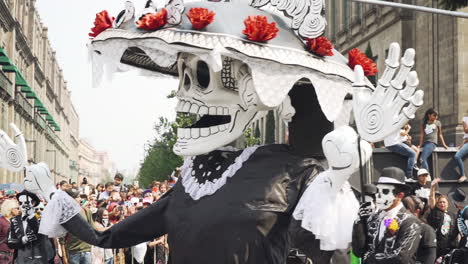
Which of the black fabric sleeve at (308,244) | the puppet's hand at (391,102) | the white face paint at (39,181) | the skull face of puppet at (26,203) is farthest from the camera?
the skull face of puppet at (26,203)

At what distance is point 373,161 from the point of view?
12.1m

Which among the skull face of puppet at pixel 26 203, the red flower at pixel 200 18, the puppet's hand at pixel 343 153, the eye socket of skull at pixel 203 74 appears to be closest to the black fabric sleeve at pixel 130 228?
the eye socket of skull at pixel 203 74

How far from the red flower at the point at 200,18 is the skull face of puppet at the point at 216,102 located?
0.28m

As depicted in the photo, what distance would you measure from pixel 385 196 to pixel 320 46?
2064 millimetres

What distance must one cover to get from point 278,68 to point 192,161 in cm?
91

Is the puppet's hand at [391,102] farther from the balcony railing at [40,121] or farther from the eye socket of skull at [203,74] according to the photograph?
the balcony railing at [40,121]

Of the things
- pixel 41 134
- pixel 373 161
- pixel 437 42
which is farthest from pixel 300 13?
pixel 41 134

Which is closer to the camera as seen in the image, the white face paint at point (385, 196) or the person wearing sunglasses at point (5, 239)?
the white face paint at point (385, 196)

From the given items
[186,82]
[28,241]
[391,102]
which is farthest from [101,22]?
[28,241]

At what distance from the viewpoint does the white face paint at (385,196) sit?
591cm

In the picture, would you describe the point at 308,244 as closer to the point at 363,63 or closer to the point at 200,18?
the point at 363,63

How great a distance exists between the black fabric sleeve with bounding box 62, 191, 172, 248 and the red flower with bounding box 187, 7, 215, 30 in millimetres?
1236

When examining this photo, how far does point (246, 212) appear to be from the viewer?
4184mm

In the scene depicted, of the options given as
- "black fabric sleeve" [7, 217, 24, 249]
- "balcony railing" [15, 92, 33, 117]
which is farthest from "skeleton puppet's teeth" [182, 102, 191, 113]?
"balcony railing" [15, 92, 33, 117]
